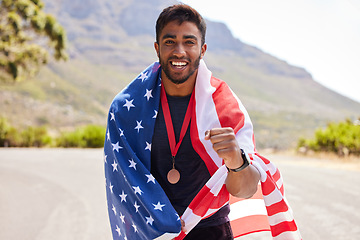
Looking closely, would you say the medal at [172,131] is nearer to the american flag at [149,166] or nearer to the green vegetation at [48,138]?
the american flag at [149,166]

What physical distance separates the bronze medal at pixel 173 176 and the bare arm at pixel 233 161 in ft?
0.98

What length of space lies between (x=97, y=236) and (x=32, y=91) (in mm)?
95978

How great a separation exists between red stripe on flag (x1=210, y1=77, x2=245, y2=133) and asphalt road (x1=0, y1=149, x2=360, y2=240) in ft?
11.4

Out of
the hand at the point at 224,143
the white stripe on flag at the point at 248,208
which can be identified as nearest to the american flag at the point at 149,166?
the hand at the point at 224,143

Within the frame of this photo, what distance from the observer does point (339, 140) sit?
56.6ft

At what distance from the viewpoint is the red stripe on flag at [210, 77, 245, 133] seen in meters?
2.45

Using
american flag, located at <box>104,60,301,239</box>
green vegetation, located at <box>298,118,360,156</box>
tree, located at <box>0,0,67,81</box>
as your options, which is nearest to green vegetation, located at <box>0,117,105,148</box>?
tree, located at <box>0,0,67,81</box>

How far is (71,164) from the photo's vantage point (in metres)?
14.5

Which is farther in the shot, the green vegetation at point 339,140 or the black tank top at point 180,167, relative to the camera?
the green vegetation at point 339,140

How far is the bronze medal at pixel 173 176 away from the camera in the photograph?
95.3 inches

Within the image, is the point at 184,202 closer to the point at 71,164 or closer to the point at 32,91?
the point at 71,164

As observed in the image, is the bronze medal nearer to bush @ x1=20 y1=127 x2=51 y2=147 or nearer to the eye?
the eye

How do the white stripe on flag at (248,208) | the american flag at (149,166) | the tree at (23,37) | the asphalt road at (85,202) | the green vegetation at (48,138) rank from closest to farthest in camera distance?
1. the american flag at (149,166)
2. the white stripe on flag at (248,208)
3. the asphalt road at (85,202)
4. the tree at (23,37)
5. the green vegetation at (48,138)

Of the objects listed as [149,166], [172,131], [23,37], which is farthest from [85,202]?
[23,37]
